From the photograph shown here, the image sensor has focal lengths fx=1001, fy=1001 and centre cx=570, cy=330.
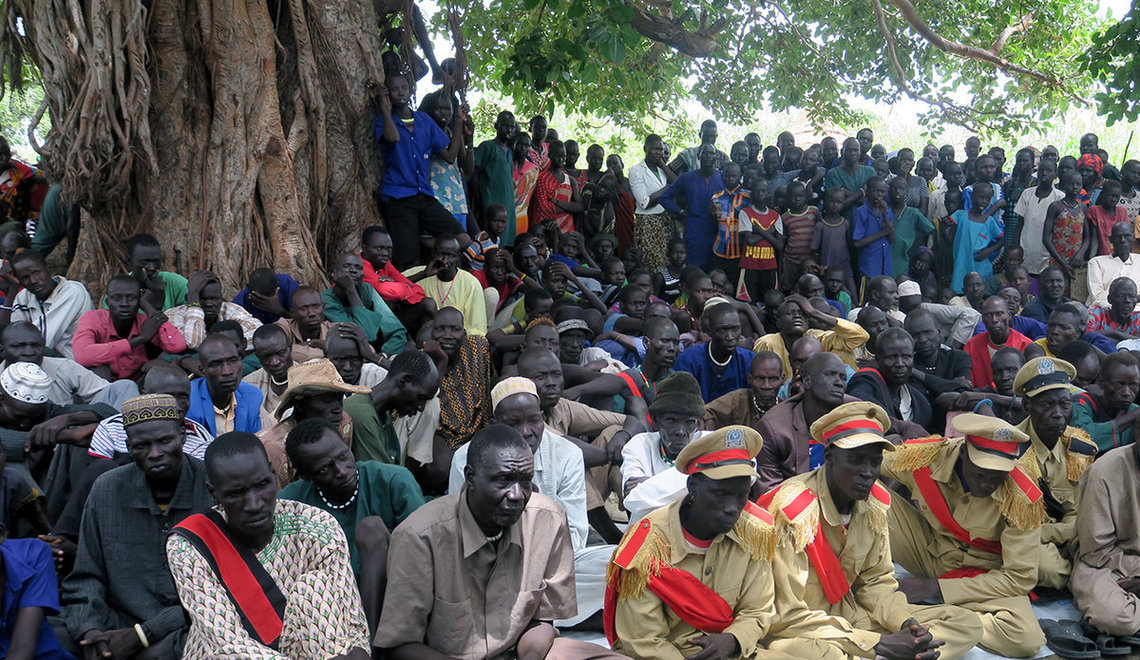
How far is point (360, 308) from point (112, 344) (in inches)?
Result: 62.2

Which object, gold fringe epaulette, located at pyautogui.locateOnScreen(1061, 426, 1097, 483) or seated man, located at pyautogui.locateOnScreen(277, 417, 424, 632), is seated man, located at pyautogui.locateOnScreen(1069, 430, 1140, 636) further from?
seated man, located at pyautogui.locateOnScreen(277, 417, 424, 632)

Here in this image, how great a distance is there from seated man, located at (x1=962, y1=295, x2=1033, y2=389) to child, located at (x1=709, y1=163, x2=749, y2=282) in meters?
2.86

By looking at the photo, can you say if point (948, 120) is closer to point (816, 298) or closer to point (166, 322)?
point (816, 298)

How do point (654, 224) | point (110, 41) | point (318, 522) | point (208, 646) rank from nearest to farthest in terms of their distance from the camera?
point (208, 646), point (318, 522), point (110, 41), point (654, 224)

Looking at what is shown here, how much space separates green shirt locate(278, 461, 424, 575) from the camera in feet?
12.9

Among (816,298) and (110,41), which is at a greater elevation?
(110,41)

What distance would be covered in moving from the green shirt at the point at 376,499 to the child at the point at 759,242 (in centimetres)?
625

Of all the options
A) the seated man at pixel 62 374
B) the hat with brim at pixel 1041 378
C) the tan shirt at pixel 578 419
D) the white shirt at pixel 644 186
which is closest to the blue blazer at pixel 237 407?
the seated man at pixel 62 374

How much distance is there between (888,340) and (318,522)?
4000 millimetres

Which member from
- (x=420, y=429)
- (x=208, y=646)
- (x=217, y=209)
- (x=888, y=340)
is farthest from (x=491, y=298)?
(x=208, y=646)

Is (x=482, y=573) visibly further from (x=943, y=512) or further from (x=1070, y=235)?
(x=1070, y=235)

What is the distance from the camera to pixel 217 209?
7.39 meters

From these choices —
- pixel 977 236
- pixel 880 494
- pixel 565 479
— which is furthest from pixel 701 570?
pixel 977 236

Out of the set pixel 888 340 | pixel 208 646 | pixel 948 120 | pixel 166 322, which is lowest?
pixel 208 646
